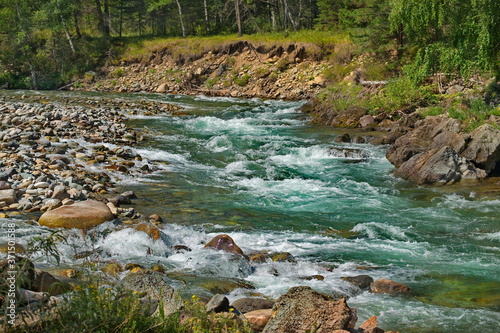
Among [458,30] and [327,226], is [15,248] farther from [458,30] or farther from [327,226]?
[458,30]

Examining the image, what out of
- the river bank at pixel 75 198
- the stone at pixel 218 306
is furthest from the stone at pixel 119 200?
the stone at pixel 218 306

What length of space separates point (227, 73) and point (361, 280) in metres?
30.9

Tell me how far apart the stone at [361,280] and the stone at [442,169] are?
6.21 meters

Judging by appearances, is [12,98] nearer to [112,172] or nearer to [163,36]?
[112,172]

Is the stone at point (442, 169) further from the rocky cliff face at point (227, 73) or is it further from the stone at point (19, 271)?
the rocky cliff face at point (227, 73)

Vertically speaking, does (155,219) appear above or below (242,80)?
below

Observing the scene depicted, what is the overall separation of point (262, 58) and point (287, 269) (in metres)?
30.5

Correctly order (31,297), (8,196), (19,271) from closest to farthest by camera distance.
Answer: (19,271), (31,297), (8,196)

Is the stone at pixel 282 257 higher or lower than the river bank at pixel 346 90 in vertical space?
lower

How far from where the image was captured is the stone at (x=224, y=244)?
7.51 meters

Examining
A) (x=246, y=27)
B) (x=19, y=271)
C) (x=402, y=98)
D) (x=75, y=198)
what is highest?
(x=246, y=27)

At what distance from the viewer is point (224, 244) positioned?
7.61 metres

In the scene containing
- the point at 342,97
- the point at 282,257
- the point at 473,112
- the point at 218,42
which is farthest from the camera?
the point at 218,42

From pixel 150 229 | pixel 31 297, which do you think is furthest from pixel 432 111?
pixel 31 297
